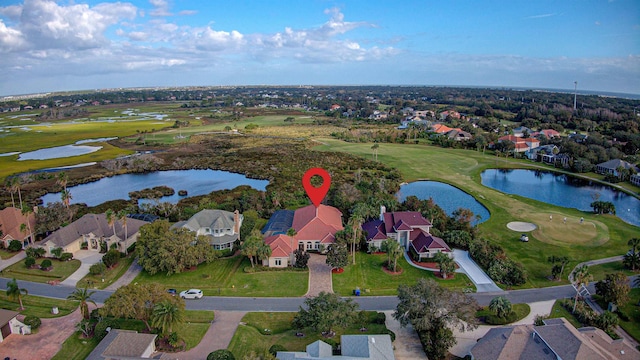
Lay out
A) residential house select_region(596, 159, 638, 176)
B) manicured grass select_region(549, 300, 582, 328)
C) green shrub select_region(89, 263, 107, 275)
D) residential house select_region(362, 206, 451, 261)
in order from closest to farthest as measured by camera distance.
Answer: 1. manicured grass select_region(549, 300, 582, 328)
2. green shrub select_region(89, 263, 107, 275)
3. residential house select_region(362, 206, 451, 261)
4. residential house select_region(596, 159, 638, 176)

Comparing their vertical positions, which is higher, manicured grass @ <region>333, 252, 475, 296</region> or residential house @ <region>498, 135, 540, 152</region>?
residential house @ <region>498, 135, 540, 152</region>

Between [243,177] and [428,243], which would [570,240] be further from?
[243,177]

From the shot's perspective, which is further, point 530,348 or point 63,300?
point 63,300

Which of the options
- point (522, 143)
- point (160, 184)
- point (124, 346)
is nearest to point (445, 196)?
point (522, 143)

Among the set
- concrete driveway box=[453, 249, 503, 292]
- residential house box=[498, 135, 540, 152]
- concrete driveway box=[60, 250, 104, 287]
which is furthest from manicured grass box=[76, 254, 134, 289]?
residential house box=[498, 135, 540, 152]

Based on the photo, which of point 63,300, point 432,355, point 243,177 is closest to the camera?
point 432,355

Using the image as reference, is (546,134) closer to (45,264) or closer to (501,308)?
(501,308)

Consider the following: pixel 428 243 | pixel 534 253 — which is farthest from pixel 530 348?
pixel 534 253

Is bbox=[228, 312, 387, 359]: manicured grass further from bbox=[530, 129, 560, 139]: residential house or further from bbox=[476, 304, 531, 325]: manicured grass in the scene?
bbox=[530, 129, 560, 139]: residential house
